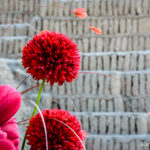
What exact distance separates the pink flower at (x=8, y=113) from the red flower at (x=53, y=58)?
3 cm

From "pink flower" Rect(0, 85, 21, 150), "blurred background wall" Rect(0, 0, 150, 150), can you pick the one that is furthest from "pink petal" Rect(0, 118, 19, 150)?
"blurred background wall" Rect(0, 0, 150, 150)

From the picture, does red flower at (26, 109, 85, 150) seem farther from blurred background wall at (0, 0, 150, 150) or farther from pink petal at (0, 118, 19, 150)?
blurred background wall at (0, 0, 150, 150)

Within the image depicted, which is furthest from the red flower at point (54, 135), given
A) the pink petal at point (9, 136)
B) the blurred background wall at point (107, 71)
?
the blurred background wall at point (107, 71)

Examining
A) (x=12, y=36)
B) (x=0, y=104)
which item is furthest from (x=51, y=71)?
(x=12, y=36)

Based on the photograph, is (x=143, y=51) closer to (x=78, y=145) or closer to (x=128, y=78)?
(x=128, y=78)

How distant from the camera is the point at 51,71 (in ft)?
0.53

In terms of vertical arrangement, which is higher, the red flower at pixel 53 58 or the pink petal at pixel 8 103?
the red flower at pixel 53 58

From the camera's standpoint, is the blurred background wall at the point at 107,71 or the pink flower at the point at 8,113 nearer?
the pink flower at the point at 8,113

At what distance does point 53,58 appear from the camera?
0.16 metres

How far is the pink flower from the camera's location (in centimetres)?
14

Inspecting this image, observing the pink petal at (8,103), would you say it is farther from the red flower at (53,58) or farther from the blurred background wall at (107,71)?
the blurred background wall at (107,71)

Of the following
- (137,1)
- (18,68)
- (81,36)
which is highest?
(137,1)

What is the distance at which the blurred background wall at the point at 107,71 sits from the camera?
0.88m

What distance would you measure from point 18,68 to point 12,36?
0.48ft
